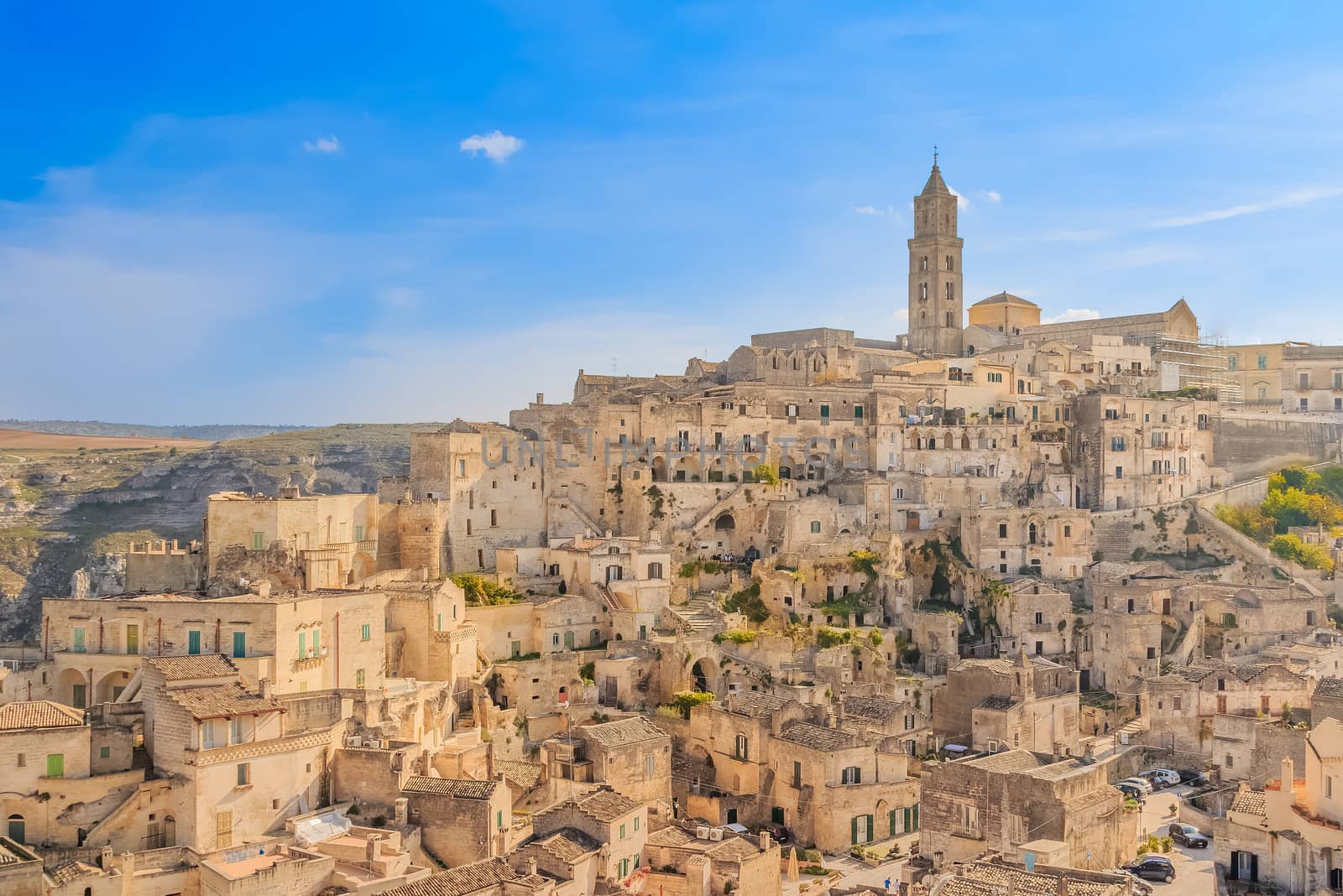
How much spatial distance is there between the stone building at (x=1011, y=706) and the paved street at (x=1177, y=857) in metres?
2.88

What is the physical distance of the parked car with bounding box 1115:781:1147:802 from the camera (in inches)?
1355

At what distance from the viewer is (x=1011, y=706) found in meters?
37.4

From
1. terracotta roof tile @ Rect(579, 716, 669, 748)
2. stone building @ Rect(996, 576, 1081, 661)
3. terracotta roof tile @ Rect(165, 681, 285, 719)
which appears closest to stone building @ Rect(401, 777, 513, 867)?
terracotta roof tile @ Rect(165, 681, 285, 719)

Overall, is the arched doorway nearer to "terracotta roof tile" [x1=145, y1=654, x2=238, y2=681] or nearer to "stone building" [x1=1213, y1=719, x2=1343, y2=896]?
"terracotta roof tile" [x1=145, y1=654, x2=238, y2=681]

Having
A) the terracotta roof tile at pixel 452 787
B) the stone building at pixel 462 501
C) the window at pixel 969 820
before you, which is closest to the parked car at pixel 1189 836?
the window at pixel 969 820

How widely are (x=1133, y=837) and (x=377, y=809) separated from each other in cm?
1806

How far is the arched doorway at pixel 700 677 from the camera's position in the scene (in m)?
40.2

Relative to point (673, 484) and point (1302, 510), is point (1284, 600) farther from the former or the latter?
point (673, 484)

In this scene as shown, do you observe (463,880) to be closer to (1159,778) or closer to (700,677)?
(700,677)

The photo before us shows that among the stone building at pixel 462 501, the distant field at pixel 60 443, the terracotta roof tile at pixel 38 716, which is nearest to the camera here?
the terracotta roof tile at pixel 38 716

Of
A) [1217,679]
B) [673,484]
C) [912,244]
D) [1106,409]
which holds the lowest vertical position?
[1217,679]

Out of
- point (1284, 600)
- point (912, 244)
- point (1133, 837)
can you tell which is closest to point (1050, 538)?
Answer: point (1284, 600)

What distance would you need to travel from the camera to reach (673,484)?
49.0 metres

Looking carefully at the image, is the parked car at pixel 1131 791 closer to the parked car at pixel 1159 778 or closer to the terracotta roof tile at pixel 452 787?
the parked car at pixel 1159 778
